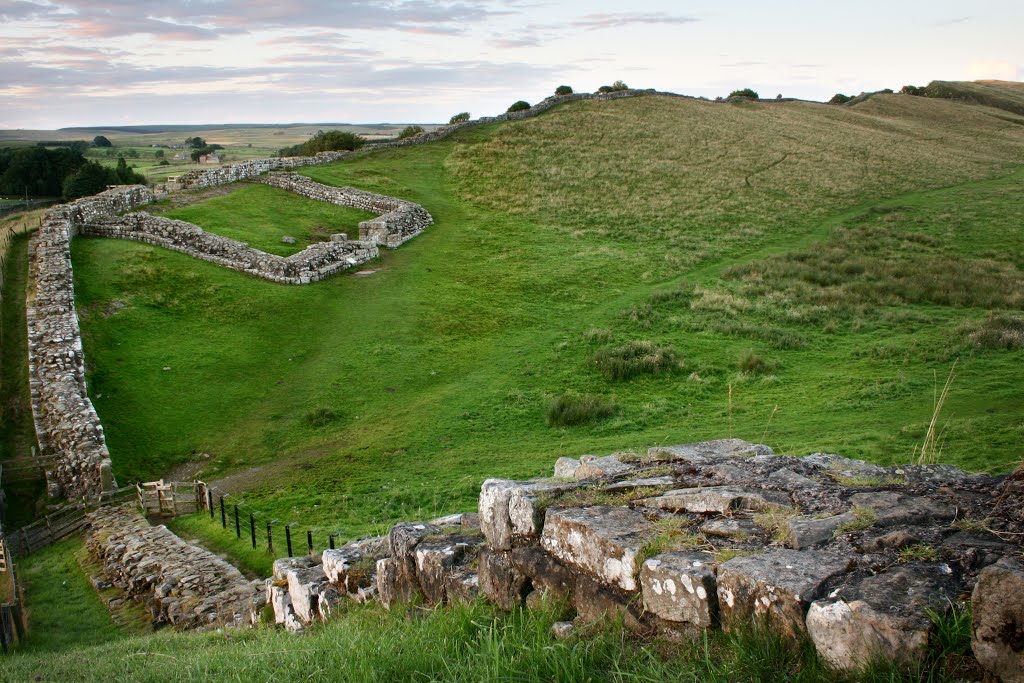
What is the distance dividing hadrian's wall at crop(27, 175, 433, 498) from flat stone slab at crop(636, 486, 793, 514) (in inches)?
639

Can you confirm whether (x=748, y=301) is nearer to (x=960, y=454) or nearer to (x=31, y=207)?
(x=960, y=454)

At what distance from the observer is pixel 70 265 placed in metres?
28.8

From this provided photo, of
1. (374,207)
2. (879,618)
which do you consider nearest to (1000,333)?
(879,618)

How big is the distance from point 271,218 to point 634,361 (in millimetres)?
24591

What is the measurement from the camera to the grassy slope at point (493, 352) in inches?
726

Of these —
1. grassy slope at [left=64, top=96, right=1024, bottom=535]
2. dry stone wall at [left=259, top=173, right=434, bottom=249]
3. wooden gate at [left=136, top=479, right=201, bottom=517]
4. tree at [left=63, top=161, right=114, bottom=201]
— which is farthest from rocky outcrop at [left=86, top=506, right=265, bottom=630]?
tree at [left=63, top=161, right=114, bottom=201]

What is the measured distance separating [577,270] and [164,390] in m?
20.7

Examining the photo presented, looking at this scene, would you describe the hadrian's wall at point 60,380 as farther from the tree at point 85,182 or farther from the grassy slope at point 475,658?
the tree at point 85,182

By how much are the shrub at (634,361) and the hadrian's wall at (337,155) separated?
30638 mm

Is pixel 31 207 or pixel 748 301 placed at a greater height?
pixel 31 207

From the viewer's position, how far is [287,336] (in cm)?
2838

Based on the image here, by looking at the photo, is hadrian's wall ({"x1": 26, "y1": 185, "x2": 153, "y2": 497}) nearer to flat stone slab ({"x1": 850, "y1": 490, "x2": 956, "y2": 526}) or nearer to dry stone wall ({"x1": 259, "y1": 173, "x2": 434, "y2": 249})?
dry stone wall ({"x1": 259, "y1": 173, "x2": 434, "y2": 249})

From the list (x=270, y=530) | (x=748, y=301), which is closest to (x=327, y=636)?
(x=270, y=530)

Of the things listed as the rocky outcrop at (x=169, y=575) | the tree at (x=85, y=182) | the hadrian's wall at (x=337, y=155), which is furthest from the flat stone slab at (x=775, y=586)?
the tree at (x=85, y=182)
